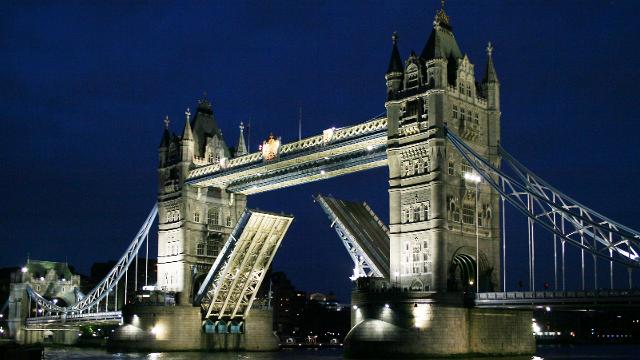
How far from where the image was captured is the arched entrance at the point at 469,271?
5012cm

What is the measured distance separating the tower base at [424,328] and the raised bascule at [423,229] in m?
0.06

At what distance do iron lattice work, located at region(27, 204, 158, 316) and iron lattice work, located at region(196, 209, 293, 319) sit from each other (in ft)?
30.3

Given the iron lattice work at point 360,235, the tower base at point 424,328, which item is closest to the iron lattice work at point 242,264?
the iron lattice work at point 360,235

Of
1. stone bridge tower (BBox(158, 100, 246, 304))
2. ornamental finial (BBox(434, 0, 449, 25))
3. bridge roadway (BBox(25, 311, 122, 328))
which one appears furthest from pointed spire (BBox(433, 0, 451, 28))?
bridge roadway (BBox(25, 311, 122, 328))

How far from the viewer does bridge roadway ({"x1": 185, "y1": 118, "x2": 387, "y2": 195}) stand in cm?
5431

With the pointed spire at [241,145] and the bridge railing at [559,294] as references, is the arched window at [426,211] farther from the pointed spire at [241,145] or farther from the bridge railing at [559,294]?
the pointed spire at [241,145]

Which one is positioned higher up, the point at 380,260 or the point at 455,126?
the point at 455,126

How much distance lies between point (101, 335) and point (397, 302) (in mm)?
57699

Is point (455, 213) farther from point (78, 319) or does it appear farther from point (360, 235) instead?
point (78, 319)

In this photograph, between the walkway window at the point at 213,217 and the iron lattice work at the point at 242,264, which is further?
the walkway window at the point at 213,217

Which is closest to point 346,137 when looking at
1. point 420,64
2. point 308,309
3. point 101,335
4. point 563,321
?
point 420,64

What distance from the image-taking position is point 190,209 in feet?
226

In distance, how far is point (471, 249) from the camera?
50250mm

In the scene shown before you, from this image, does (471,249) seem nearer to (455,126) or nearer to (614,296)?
(455,126)
